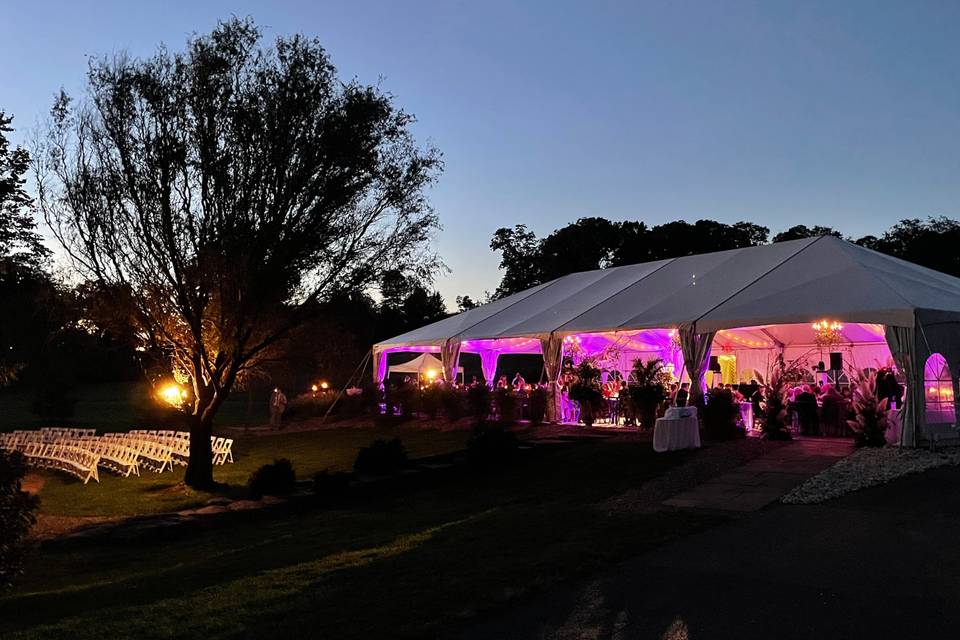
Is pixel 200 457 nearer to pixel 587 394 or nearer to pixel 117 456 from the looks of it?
pixel 117 456

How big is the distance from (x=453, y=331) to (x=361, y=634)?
17997mm

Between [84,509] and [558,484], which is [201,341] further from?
[558,484]

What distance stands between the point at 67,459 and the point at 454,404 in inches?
337

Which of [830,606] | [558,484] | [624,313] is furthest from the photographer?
[624,313]

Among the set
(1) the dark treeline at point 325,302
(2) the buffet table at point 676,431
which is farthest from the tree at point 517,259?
(2) the buffet table at point 676,431

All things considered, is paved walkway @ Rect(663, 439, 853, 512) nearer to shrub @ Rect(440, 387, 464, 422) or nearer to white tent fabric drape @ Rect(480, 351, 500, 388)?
shrub @ Rect(440, 387, 464, 422)

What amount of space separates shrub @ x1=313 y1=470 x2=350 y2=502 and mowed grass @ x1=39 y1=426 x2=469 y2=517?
6.85ft

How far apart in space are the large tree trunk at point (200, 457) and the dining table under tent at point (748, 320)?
26.6ft

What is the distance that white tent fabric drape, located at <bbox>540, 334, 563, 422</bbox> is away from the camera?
18.8m

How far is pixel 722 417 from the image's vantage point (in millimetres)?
14336

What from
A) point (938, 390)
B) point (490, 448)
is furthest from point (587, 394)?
point (938, 390)

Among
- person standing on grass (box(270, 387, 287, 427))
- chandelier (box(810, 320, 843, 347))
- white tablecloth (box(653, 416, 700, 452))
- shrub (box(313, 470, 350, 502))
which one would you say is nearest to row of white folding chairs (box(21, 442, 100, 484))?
shrub (box(313, 470, 350, 502))

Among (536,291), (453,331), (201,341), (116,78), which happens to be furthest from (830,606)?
(536,291)

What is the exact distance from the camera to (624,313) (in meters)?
18.1
